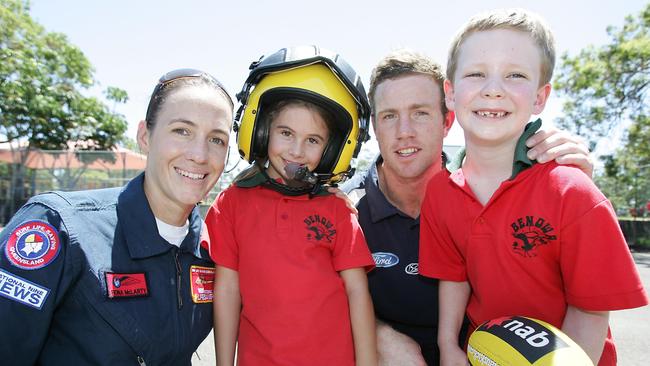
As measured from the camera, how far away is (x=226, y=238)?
2.79 meters

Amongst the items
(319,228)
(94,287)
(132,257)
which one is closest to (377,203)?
(319,228)

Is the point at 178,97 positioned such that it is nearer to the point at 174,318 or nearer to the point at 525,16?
the point at 174,318

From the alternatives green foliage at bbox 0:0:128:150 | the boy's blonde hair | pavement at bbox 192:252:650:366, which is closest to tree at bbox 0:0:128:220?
green foliage at bbox 0:0:128:150

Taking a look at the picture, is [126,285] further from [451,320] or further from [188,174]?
[451,320]

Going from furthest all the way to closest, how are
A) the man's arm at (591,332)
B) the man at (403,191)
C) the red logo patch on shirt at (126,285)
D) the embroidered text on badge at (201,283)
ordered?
the man at (403,191) → the embroidered text on badge at (201,283) → the red logo patch on shirt at (126,285) → the man's arm at (591,332)

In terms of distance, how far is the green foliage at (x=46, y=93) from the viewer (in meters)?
20.4

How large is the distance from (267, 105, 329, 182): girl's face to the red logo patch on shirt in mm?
1081

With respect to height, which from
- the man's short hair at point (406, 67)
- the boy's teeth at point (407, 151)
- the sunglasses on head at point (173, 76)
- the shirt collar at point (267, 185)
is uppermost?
the man's short hair at point (406, 67)

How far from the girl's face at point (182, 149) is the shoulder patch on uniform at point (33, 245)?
0.65 metres

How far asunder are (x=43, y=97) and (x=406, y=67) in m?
22.7

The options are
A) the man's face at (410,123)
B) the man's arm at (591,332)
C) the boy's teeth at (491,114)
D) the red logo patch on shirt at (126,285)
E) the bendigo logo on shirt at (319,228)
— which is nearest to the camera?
the man's arm at (591,332)

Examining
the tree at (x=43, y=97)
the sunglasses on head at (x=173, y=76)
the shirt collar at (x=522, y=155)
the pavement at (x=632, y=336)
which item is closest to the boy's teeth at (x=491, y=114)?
the shirt collar at (x=522, y=155)

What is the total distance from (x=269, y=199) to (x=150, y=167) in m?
0.75

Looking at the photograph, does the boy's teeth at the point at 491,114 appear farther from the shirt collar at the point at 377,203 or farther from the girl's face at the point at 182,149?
the girl's face at the point at 182,149
